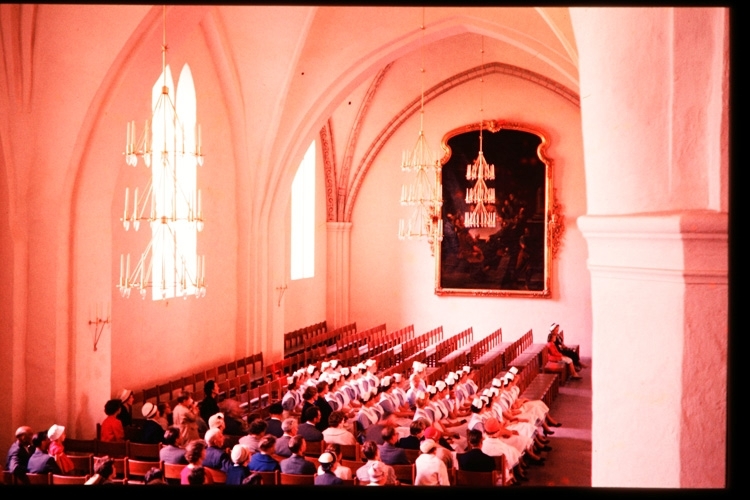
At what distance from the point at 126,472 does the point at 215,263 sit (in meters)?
8.20

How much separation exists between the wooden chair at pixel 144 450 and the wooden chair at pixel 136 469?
0.66 meters

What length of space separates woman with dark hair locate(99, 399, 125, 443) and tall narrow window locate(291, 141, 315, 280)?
11.3 meters

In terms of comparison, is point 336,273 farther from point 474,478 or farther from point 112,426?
point 474,478

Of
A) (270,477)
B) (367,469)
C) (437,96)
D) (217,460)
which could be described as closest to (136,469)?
(217,460)

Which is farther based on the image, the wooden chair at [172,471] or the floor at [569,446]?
the floor at [569,446]

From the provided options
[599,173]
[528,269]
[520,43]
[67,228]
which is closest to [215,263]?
[67,228]

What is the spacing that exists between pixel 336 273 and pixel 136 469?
51.9ft

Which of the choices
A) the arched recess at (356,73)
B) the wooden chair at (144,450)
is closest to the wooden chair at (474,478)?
Result: the wooden chair at (144,450)

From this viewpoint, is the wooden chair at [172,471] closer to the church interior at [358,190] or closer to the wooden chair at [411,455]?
the wooden chair at [411,455]

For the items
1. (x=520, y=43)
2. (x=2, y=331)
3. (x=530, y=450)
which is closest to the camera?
(x=2, y=331)

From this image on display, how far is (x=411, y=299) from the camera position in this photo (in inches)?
931

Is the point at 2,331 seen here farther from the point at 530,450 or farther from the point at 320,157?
the point at 320,157

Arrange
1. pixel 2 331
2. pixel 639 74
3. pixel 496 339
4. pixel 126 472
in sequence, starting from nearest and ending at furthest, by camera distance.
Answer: pixel 639 74, pixel 126 472, pixel 2 331, pixel 496 339

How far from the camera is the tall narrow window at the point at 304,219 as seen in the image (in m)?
21.4
